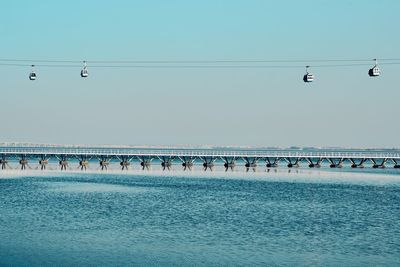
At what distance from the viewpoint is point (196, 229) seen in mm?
36062

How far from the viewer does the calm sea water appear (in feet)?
90.0

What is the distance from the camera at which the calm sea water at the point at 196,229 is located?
27.4 m

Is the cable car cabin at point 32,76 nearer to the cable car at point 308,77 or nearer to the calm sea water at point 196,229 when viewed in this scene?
the calm sea water at point 196,229

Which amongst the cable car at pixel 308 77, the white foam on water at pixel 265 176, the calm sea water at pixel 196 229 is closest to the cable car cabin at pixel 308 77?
the cable car at pixel 308 77

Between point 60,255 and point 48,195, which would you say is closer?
point 60,255

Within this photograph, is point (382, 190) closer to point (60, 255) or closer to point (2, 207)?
point (2, 207)

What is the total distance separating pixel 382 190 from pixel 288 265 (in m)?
47.6

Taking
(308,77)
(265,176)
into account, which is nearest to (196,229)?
(308,77)

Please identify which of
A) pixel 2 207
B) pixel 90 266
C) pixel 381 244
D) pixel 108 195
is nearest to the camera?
pixel 90 266

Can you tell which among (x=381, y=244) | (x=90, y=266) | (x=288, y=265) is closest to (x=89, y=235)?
(x=90, y=266)

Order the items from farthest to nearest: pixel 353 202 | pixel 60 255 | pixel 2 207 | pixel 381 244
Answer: pixel 353 202, pixel 2 207, pixel 381 244, pixel 60 255

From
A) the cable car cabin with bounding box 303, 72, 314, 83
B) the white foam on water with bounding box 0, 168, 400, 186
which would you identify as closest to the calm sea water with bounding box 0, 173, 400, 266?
the cable car cabin with bounding box 303, 72, 314, 83

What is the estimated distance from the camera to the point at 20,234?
32.7 meters

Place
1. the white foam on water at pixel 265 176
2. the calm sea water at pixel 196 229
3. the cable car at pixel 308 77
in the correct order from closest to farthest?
the calm sea water at pixel 196 229
the cable car at pixel 308 77
the white foam on water at pixel 265 176
